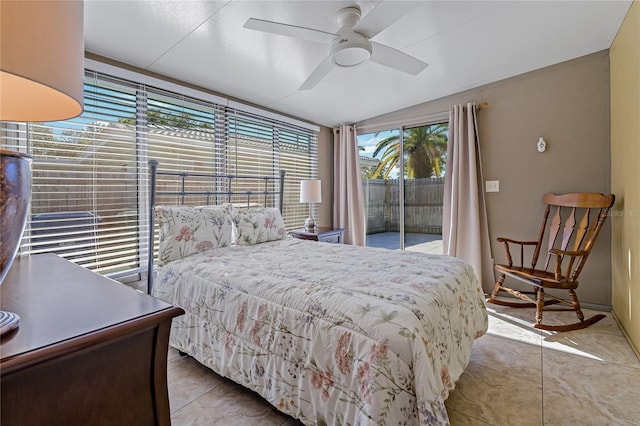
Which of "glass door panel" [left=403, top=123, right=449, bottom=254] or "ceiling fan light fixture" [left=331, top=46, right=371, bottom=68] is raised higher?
"ceiling fan light fixture" [left=331, top=46, right=371, bottom=68]

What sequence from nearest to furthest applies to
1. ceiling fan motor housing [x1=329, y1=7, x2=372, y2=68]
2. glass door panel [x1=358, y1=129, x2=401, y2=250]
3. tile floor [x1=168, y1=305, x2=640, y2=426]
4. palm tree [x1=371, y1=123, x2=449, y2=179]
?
1. tile floor [x1=168, y1=305, x2=640, y2=426]
2. ceiling fan motor housing [x1=329, y1=7, x2=372, y2=68]
3. palm tree [x1=371, y1=123, x2=449, y2=179]
4. glass door panel [x1=358, y1=129, x2=401, y2=250]

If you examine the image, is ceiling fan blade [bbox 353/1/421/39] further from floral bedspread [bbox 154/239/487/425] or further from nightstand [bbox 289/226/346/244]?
nightstand [bbox 289/226/346/244]

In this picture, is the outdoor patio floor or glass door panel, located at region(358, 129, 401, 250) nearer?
the outdoor patio floor

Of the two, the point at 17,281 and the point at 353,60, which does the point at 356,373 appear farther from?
the point at 353,60

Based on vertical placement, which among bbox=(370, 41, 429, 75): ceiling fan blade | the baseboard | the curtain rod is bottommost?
the baseboard

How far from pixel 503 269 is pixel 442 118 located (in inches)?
76.6

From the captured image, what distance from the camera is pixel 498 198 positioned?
3.48 meters

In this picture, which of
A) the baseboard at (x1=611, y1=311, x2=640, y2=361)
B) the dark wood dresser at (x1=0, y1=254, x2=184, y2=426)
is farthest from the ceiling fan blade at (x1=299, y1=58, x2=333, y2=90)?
the baseboard at (x1=611, y1=311, x2=640, y2=361)

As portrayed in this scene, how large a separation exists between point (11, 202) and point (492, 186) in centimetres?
388

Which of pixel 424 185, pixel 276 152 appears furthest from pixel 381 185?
pixel 276 152

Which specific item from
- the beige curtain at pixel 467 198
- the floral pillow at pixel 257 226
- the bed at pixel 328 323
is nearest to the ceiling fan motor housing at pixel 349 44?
the bed at pixel 328 323

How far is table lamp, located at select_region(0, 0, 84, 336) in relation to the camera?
0.49 metres

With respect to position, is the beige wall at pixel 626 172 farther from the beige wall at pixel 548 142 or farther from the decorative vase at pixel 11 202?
the decorative vase at pixel 11 202

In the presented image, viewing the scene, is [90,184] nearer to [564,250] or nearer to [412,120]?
[412,120]
